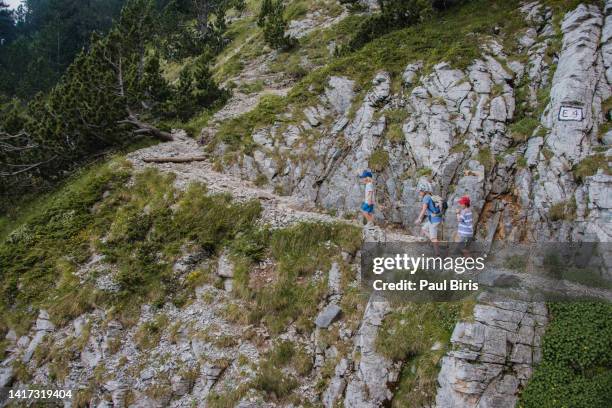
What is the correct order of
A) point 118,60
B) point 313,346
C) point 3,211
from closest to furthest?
1. point 313,346
2. point 3,211
3. point 118,60

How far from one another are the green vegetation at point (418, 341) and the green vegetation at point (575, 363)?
2048 millimetres

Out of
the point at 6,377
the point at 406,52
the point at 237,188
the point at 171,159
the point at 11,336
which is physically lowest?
the point at 6,377

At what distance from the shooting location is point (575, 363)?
32.8 feet

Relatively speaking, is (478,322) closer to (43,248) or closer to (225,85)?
(43,248)

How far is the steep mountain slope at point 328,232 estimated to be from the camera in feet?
36.6

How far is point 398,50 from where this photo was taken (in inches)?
880

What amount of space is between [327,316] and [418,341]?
9.48ft

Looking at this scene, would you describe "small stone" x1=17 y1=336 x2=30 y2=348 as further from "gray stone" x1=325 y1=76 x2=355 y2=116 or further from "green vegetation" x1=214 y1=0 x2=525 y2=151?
"gray stone" x1=325 y1=76 x2=355 y2=116

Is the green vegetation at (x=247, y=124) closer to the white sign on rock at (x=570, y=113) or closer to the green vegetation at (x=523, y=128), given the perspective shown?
the green vegetation at (x=523, y=128)

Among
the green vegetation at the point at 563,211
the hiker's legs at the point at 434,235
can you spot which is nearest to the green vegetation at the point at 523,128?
the green vegetation at the point at 563,211

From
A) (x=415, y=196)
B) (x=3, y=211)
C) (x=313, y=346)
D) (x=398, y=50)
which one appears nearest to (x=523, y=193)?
(x=415, y=196)

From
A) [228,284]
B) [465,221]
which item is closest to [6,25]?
[228,284]

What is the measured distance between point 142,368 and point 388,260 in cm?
838

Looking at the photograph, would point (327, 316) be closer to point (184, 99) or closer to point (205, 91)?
point (184, 99)
